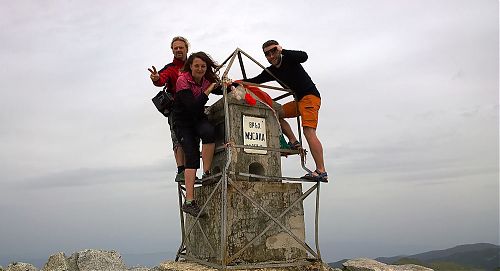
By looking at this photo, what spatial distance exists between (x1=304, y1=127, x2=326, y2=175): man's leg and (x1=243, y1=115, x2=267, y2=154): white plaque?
105 centimetres

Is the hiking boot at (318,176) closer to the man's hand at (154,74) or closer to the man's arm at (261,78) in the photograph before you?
the man's arm at (261,78)

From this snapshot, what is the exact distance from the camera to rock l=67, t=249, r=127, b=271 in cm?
1676

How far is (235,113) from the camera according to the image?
31.1 feet

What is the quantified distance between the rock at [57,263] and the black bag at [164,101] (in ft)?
35.9

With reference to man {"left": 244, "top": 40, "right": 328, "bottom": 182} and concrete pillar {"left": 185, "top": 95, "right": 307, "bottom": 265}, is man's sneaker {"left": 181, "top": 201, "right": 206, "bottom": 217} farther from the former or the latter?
man {"left": 244, "top": 40, "right": 328, "bottom": 182}

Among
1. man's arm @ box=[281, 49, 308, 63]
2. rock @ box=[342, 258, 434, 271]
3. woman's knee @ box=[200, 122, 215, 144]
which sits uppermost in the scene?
man's arm @ box=[281, 49, 308, 63]

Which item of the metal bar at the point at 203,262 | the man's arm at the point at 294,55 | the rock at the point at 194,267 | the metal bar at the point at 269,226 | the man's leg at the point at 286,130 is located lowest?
the rock at the point at 194,267

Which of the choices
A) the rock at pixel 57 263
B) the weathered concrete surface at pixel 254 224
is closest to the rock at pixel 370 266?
the weathered concrete surface at pixel 254 224

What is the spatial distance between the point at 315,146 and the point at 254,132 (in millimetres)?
1484

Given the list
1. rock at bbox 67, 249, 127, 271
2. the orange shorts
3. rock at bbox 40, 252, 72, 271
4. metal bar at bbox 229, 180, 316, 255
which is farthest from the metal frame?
rock at bbox 40, 252, 72, 271

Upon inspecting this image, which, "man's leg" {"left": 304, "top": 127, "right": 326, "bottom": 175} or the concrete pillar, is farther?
"man's leg" {"left": 304, "top": 127, "right": 326, "bottom": 175}

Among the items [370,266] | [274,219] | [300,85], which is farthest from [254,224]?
[370,266]

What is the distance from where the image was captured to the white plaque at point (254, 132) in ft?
31.1

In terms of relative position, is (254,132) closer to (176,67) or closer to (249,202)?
(249,202)
